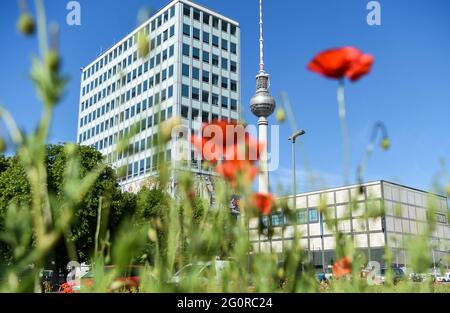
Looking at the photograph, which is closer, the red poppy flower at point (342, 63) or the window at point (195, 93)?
the red poppy flower at point (342, 63)

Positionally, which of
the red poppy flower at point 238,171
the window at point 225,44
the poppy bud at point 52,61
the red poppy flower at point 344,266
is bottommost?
the red poppy flower at point 344,266

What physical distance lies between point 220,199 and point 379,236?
43762 mm

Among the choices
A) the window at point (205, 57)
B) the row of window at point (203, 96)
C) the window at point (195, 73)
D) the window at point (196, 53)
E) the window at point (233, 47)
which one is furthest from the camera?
the window at point (233, 47)

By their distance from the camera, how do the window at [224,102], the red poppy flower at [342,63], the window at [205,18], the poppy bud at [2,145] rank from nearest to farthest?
the poppy bud at [2,145] → the red poppy flower at [342,63] → the window at [224,102] → the window at [205,18]

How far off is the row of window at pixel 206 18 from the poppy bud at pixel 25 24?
49780mm

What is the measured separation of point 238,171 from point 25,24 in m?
Result: 0.61

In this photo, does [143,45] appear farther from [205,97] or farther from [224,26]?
[224,26]

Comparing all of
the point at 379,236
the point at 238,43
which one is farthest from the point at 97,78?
the point at 379,236

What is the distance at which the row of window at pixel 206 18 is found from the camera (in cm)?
4847

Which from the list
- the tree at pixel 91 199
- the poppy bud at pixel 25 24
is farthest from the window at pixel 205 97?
the poppy bud at pixel 25 24

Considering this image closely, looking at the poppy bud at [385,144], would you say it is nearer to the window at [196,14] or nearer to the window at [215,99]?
the window at [215,99]

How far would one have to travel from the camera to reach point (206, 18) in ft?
165

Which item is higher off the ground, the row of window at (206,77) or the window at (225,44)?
the window at (225,44)

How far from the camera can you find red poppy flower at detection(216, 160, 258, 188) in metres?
1.15
